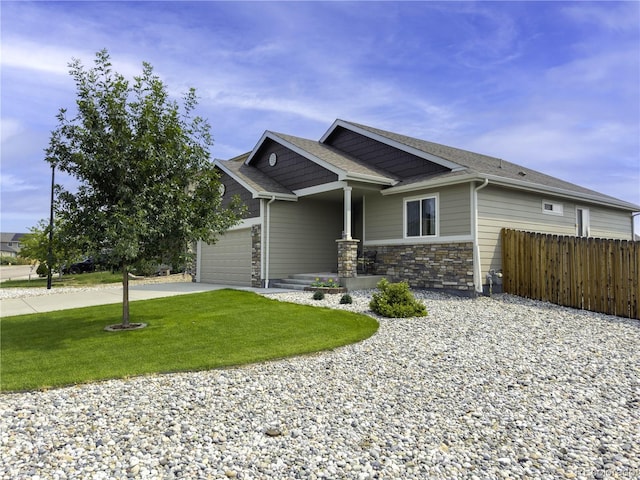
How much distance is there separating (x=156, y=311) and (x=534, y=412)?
8293 millimetres

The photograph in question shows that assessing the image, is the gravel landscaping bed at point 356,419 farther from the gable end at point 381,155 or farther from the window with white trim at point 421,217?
the gable end at point 381,155

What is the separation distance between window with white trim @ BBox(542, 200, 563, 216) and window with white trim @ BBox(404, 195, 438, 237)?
3988mm

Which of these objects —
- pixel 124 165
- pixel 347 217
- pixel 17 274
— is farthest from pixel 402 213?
pixel 17 274

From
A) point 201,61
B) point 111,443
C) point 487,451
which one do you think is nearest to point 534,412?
point 487,451

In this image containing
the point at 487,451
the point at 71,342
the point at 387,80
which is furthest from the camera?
the point at 387,80

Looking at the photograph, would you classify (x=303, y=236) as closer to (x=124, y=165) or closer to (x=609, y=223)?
(x=124, y=165)

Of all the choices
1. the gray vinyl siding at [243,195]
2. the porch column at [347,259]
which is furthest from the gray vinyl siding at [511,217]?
the gray vinyl siding at [243,195]

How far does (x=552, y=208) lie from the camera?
44.9ft

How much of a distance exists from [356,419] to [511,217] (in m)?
10.2

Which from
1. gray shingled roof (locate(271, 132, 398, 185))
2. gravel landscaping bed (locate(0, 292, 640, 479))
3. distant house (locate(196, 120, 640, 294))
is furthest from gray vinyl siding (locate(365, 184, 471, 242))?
gravel landscaping bed (locate(0, 292, 640, 479))

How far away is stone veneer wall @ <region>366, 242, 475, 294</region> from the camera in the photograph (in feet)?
37.3

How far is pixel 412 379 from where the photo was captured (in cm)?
496

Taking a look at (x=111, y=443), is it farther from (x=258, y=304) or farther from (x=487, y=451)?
(x=258, y=304)

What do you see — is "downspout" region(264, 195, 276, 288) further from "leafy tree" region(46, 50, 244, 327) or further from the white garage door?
"leafy tree" region(46, 50, 244, 327)
